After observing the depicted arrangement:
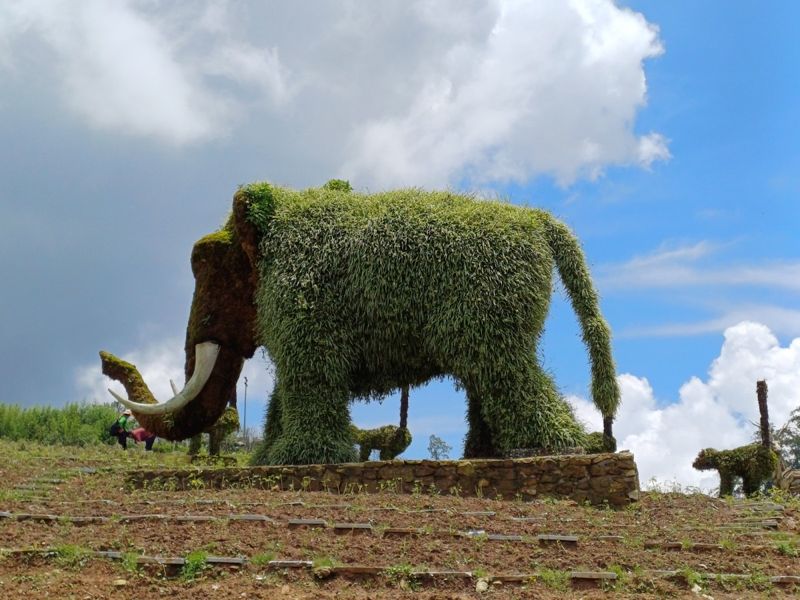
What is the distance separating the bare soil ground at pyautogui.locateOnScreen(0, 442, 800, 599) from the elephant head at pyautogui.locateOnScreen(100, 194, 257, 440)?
8.30ft

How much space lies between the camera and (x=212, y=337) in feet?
38.2

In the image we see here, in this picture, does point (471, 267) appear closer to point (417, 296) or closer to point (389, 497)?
point (417, 296)

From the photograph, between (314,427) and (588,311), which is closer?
(314,427)

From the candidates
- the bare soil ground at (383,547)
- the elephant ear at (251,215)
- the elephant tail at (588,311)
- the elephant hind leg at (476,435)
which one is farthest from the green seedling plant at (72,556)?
the elephant tail at (588,311)

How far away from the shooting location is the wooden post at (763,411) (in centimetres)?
1230

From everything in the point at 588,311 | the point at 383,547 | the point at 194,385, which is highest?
the point at 588,311

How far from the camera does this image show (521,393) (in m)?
9.99

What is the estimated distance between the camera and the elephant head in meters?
11.5

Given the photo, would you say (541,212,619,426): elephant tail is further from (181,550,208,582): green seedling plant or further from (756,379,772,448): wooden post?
(181,550,208,582): green seedling plant

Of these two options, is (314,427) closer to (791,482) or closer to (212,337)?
(212,337)

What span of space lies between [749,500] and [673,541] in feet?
12.3

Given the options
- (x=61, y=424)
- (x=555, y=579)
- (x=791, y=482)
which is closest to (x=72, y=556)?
(x=555, y=579)

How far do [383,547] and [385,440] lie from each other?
6.86 m

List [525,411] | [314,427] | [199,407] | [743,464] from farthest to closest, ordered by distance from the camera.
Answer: [743,464] → [199,407] → [314,427] → [525,411]
